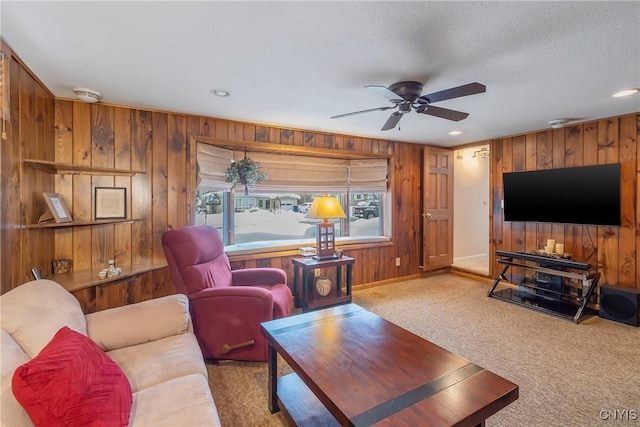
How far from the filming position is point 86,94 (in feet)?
8.09

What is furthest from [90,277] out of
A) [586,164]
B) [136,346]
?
[586,164]

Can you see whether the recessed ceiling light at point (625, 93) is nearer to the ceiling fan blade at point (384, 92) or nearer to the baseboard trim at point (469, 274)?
the ceiling fan blade at point (384, 92)

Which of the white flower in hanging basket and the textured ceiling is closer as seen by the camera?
the textured ceiling

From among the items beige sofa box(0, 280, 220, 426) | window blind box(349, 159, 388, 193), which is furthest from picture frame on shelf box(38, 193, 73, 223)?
window blind box(349, 159, 388, 193)

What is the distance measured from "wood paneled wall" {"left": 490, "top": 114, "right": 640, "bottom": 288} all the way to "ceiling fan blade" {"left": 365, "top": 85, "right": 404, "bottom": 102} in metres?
2.92

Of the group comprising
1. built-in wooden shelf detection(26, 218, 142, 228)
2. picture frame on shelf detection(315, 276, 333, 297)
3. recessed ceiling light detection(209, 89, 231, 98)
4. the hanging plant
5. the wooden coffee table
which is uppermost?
recessed ceiling light detection(209, 89, 231, 98)

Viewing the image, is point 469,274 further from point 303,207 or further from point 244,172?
point 244,172

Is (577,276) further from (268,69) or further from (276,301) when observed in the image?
(268,69)

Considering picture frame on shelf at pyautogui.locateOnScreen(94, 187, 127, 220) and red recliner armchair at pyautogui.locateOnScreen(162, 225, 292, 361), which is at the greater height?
picture frame on shelf at pyautogui.locateOnScreen(94, 187, 127, 220)

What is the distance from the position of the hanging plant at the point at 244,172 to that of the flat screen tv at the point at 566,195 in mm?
3362

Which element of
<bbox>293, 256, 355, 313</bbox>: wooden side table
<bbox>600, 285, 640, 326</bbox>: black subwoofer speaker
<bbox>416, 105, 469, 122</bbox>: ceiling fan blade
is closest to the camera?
<bbox>416, 105, 469, 122</bbox>: ceiling fan blade

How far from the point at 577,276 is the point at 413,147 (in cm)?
263

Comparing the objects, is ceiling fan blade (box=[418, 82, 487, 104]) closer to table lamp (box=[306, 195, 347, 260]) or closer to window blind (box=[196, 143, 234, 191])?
table lamp (box=[306, 195, 347, 260])

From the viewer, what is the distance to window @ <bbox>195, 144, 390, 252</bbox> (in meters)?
3.51
